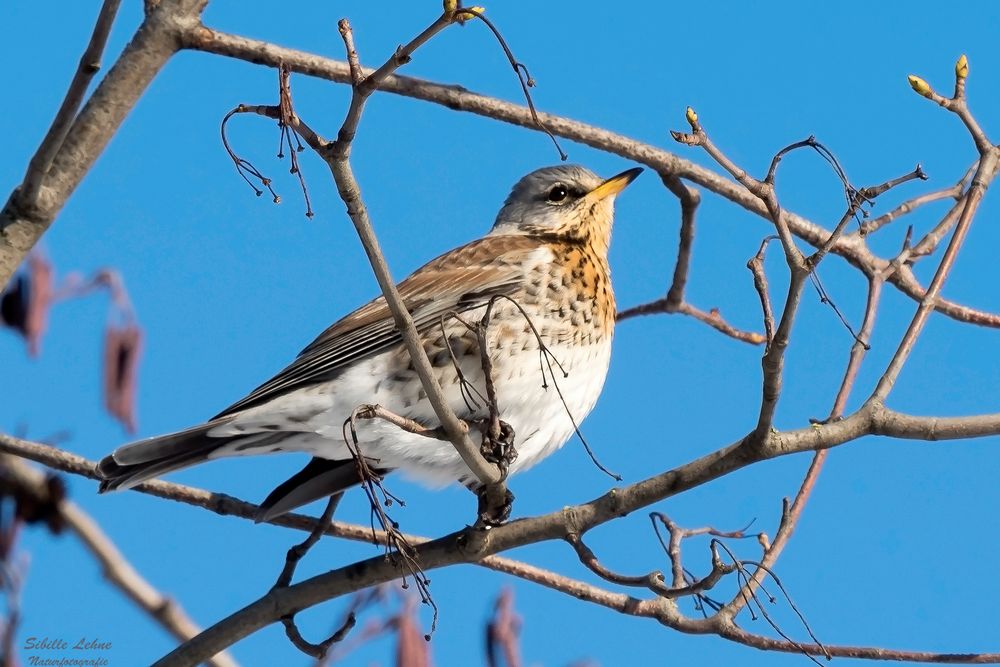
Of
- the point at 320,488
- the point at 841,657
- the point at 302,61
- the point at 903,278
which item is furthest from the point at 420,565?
the point at 903,278

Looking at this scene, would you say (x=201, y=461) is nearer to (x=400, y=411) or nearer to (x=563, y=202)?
(x=400, y=411)

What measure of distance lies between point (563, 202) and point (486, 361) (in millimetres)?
3413

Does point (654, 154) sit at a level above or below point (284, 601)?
above

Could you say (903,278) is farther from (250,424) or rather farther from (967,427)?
(250,424)

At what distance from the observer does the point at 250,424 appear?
17.2 feet

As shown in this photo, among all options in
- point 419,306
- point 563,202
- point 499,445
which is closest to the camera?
point 499,445

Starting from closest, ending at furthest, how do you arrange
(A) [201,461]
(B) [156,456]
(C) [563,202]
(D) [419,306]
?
(B) [156,456] < (A) [201,461] < (D) [419,306] < (C) [563,202]

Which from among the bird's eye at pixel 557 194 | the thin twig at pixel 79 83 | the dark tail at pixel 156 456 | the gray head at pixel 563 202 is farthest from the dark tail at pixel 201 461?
the bird's eye at pixel 557 194

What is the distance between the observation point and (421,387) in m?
5.36

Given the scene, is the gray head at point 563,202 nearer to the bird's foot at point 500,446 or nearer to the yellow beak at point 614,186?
the yellow beak at point 614,186

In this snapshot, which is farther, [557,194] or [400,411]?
[557,194]

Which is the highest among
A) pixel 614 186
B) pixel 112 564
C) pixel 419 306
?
pixel 614 186

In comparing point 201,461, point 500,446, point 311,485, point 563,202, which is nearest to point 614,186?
point 563,202

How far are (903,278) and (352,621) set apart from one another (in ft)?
8.49
